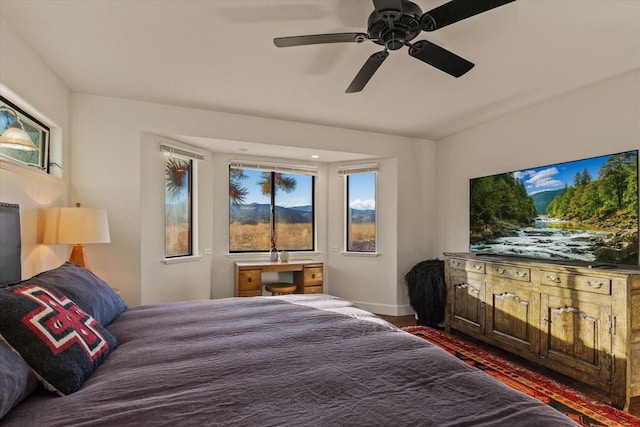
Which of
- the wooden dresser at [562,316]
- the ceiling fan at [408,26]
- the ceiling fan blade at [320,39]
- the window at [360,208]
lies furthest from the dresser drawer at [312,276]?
the ceiling fan blade at [320,39]

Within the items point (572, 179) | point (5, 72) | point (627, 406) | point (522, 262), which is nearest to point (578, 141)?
point (572, 179)

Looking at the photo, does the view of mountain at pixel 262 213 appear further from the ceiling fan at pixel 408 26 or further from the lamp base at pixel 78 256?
the ceiling fan at pixel 408 26

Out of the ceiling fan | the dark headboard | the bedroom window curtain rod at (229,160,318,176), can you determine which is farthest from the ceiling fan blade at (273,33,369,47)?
the bedroom window curtain rod at (229,160,318,176)

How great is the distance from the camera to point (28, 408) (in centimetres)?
104

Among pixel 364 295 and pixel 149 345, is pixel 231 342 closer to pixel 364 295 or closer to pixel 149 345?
pixel 149 345

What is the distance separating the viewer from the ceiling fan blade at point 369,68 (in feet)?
6.87

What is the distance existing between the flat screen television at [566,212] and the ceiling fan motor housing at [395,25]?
7.32 ft

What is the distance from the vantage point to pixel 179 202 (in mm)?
4277

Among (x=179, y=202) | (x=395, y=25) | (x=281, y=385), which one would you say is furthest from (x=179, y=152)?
(x=281, y=385)

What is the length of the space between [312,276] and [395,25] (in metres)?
3.52

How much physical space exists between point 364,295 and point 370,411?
415 centimetres

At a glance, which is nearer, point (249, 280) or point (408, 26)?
point (408, 26)

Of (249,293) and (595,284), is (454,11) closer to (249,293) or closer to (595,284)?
(595,284)

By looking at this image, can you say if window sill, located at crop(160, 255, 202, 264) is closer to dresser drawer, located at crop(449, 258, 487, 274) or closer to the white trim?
the white trim
